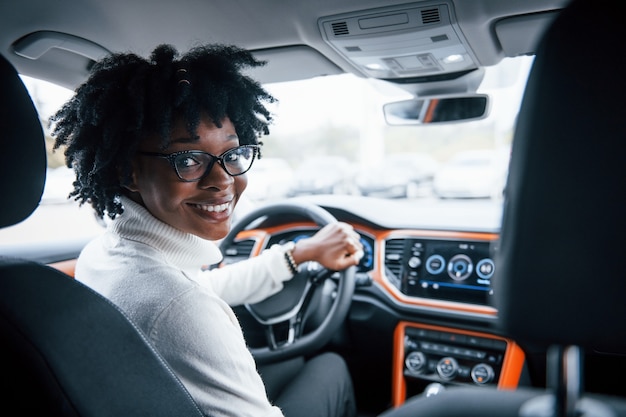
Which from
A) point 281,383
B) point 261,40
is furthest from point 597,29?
point 281,383

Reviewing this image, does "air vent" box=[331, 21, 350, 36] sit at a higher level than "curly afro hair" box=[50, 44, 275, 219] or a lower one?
higher

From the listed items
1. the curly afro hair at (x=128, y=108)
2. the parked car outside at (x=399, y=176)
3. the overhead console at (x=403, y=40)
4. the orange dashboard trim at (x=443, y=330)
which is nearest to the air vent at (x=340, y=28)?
the overhead console at (x=403, y=40)

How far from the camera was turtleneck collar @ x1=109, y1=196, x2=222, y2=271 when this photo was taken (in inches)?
59.6

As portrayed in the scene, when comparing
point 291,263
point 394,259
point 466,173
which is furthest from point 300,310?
point 466,173

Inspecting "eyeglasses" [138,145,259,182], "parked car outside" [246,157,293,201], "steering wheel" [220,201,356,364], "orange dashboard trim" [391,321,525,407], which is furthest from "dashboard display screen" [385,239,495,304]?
"eyeglasses" [138,145,259,182]

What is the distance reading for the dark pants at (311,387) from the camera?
2.15 meters

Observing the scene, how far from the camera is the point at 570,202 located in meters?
0.72

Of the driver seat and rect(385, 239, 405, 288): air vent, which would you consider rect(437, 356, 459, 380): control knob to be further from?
the driver seat

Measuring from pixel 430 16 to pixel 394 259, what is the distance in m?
1.38

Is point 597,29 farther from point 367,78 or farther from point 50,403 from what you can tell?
point 367,78

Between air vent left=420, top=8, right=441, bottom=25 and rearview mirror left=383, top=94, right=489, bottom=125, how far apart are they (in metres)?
0.84

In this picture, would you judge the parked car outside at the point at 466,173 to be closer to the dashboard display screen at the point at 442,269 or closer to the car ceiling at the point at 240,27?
the dashboard display screen at the point at 442,269

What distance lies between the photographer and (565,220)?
2.39 ft

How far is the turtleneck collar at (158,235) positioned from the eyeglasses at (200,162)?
0.16 m
